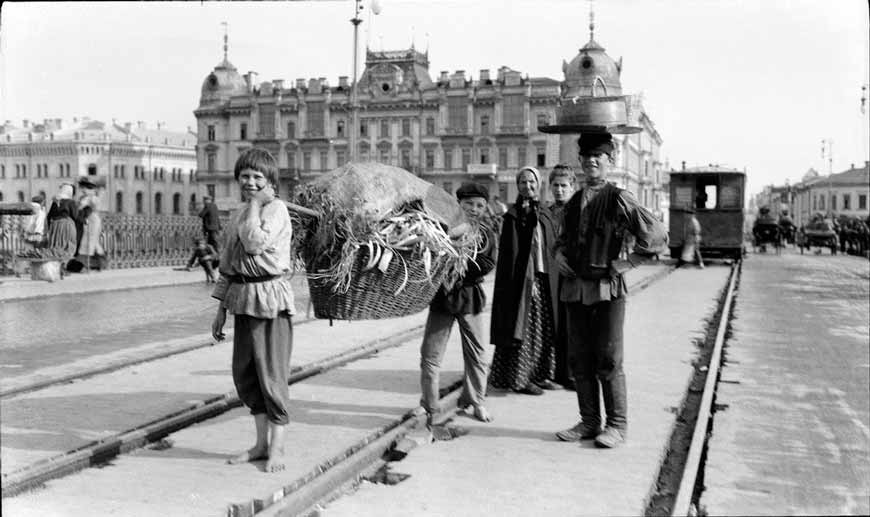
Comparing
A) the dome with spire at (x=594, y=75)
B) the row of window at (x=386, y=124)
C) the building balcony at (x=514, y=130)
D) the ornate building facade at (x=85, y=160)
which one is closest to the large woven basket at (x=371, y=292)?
the ornate building facade at (x=85, y=160)

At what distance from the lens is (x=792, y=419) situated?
22.0 feet

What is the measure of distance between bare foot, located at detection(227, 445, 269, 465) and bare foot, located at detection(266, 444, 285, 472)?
0.38 feet

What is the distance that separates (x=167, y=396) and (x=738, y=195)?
25.0 metres

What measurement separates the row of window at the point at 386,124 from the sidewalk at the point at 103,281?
58696 mm

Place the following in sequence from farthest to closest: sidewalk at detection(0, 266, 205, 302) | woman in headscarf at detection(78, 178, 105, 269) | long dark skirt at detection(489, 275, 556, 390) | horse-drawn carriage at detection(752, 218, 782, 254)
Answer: horse-drawn carriage at detection(752, 218, 782, 254) < sidewalk at detection(0, 266, 205, 302) < woman in headscarf at detection(78, 178, 105, 269) < long dark skirt at detection(489, 275, 556, 390)

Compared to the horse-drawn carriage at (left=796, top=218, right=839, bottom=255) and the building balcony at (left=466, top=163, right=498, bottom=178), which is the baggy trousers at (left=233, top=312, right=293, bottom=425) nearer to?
the horse-drawn carriage at (left=796, top=218, right=839, bottom=255)

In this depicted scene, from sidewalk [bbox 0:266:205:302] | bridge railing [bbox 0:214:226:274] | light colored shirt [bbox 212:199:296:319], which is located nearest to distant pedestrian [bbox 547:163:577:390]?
light colored shirt [bbox 212:199:296:319]

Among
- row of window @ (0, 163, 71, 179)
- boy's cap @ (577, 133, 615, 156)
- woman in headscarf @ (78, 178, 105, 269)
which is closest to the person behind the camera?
boy's cap @ (577, 133, 615, 156)

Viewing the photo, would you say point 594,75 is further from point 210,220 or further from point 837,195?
point 837,195

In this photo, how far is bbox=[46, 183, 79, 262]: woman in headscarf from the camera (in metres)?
10.2

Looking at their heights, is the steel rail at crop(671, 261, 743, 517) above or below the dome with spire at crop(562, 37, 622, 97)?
below

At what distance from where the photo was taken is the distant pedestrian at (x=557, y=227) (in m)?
6.92

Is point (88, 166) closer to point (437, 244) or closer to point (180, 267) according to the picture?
point (180, 267)

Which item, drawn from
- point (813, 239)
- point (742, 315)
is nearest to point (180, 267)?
point (742, 315)
